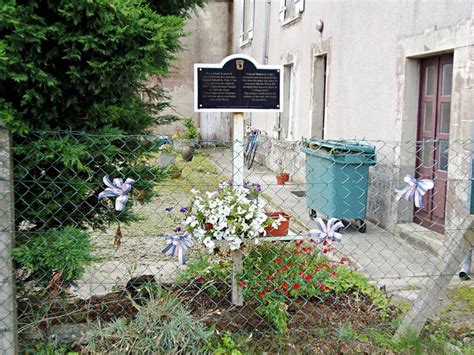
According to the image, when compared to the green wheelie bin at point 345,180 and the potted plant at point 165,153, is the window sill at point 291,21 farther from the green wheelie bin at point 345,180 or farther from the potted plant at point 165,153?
the green wheelie bin at point 345,180

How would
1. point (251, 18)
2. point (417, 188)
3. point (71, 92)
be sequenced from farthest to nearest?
point (251, 18), point (417, 188), point (71, 92)

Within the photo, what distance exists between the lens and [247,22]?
16.7m

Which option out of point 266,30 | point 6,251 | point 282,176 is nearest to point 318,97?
point 282,176

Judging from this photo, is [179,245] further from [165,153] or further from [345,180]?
[345,180]

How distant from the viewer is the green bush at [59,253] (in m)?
3.15

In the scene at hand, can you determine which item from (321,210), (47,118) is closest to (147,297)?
Result: (47,118)

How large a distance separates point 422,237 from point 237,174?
3.42m

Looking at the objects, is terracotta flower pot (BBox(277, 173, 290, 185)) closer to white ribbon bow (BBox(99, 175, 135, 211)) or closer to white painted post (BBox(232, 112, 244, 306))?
white painted post (BBox(232, 112, 244, 306))

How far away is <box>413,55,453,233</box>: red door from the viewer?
634 cm

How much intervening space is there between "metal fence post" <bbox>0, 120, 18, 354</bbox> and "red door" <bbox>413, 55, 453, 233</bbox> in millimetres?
4407

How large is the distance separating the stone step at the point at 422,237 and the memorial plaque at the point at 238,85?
312 centimetres

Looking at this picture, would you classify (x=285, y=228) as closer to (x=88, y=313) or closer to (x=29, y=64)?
(x=88, y=313)

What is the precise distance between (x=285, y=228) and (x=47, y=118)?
1.72 metres

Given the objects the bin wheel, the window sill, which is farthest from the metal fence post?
the window sill
